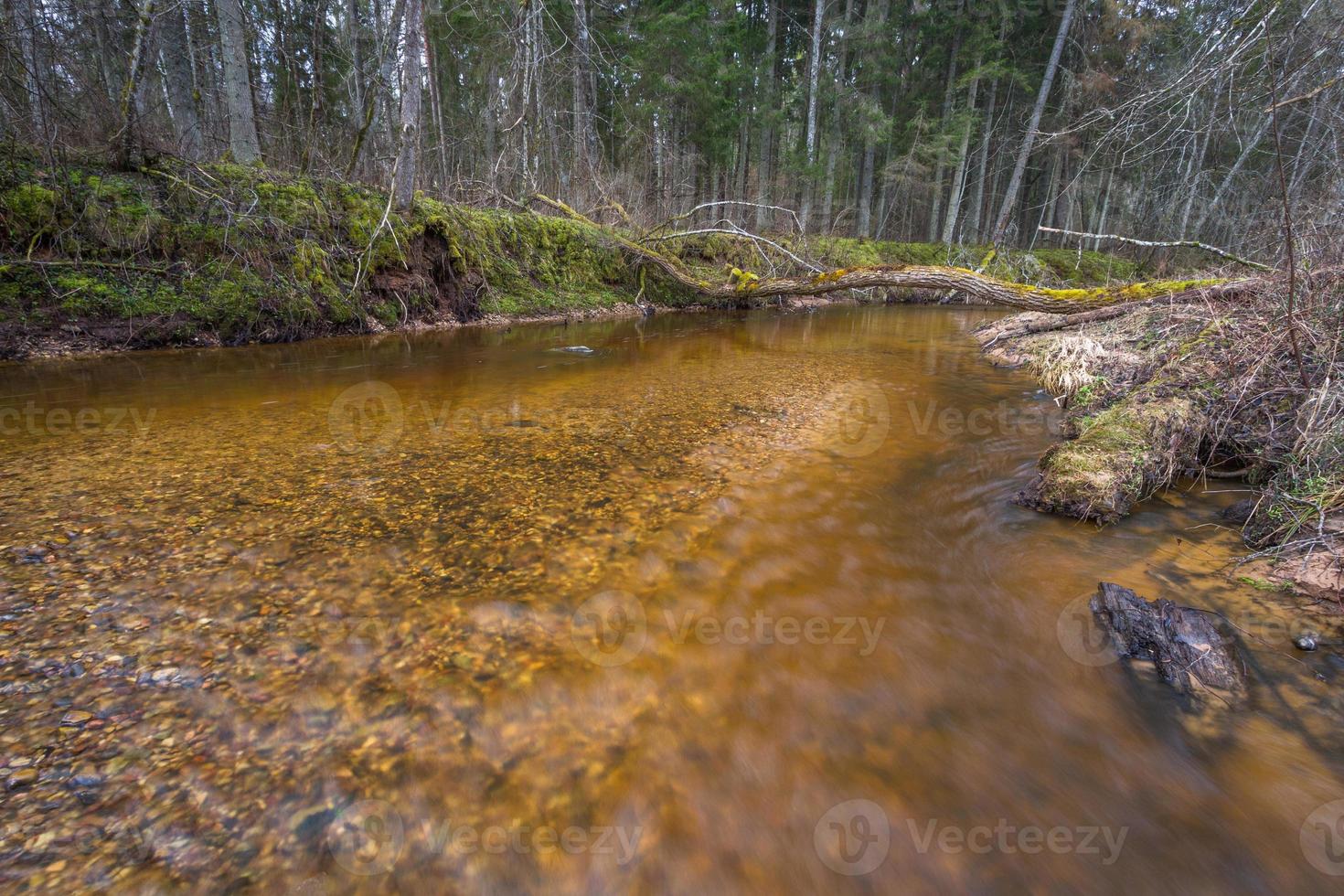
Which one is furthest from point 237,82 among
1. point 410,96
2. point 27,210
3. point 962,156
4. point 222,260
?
point 962,156

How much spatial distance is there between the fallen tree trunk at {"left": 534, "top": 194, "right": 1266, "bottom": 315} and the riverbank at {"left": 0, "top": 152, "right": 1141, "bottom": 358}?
0.84 meters

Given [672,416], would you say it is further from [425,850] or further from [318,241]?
[318,241]

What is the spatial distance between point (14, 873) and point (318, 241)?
7867 millimetres

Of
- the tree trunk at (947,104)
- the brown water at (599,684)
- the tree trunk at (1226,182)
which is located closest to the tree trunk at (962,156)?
the tree trunk at (947,104)

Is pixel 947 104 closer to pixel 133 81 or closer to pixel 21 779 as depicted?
pixel 133 81

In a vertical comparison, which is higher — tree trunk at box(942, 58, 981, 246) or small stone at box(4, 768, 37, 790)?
tree trunk at box(942, 58, 981, 246)

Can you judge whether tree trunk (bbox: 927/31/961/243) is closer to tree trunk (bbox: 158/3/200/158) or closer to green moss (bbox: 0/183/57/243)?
tree trunk (bbox: 158/3/200/158)

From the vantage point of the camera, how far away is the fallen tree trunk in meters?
6.07

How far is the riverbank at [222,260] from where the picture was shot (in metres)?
5.45

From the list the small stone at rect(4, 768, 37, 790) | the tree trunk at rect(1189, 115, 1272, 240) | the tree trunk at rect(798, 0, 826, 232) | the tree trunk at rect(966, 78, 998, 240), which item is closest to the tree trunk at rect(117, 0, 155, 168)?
the small stone at rect(4, 768, 37, 790)

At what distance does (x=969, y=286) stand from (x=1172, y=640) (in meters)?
7.19

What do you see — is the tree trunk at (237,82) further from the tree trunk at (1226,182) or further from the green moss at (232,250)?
the tree trunk at (1226,182)

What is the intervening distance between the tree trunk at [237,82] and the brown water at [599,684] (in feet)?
20.7

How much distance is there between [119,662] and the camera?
5.58ft
